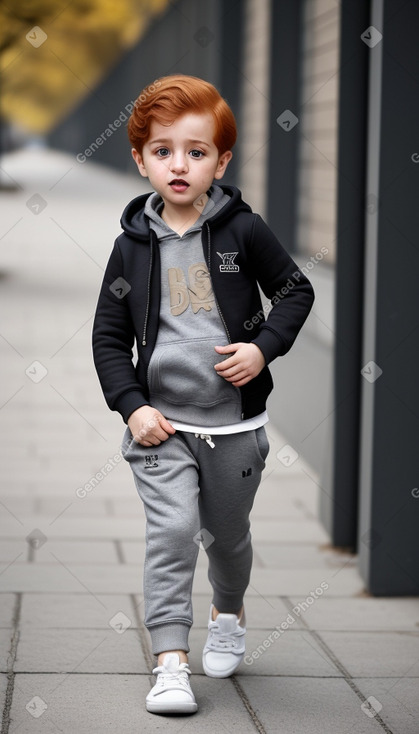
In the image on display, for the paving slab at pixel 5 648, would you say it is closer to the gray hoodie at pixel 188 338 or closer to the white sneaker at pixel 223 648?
the white sneaker at pixel 223 648

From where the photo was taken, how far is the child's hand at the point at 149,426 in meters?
3.17

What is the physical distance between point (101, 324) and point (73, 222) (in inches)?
784

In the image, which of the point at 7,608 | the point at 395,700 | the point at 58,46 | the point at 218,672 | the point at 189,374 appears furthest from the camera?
the point at 58,46

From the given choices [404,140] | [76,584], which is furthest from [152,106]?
[76,584]

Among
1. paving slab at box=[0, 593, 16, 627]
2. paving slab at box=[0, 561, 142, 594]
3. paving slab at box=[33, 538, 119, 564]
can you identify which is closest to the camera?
paving slab at box=[0, 593, 16, 627]

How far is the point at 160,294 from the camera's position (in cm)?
322

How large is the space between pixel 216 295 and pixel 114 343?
0.30 m

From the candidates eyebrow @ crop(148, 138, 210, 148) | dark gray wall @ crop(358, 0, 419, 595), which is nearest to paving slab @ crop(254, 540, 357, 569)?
dark gray wall @ crop(358, 0, 419, 595)

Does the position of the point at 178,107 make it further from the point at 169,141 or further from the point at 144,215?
the point at 144,215

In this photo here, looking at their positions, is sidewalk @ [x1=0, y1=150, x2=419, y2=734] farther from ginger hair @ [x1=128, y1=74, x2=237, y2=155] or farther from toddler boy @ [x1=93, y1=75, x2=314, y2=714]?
ginger hair @ [x1=128, y1=74, x2=237, y2=155]

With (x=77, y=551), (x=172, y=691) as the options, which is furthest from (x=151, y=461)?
(x=77, y=551)

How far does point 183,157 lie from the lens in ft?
10.3

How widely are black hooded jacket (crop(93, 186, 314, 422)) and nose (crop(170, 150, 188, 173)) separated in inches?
6.9

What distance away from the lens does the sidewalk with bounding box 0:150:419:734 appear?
331cm
